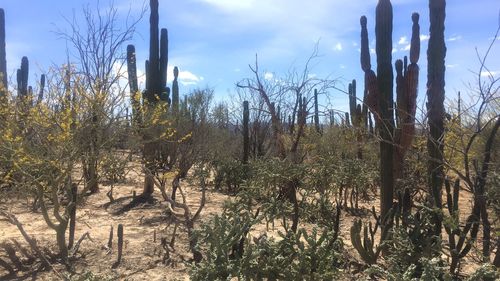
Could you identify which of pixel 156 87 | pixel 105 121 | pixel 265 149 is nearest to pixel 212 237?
pixel 105 121

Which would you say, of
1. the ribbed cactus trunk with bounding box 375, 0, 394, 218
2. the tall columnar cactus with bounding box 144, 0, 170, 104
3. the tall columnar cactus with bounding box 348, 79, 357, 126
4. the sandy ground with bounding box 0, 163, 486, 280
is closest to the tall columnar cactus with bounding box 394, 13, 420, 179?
the ribbed cactus trunk with bounding box 375, 0, 394, 218

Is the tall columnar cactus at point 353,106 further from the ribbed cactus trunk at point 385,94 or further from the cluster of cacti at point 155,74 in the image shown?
the ribbed cactus trunk at point 385,94

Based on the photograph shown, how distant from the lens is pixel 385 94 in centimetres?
691

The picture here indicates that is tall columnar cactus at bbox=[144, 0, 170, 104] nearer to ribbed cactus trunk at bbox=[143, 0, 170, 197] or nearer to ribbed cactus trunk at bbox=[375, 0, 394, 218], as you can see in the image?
ribbed cactus trunk at bbox=[143, 0, 170, 197]

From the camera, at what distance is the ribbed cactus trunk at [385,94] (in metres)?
6.21

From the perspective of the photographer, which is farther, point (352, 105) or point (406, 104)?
point (352, 105)

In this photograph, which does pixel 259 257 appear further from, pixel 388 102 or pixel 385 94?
pixel 385 94

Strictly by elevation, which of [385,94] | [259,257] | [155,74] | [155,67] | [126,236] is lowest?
[126,236]

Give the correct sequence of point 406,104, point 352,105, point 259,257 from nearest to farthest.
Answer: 1. point 259,257
2. point 406,104
3. point 352,105

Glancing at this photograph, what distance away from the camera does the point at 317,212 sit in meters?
8.02

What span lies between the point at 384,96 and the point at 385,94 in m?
0.05

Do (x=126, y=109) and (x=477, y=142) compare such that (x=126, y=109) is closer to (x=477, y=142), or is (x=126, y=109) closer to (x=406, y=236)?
(x=406, y=236)

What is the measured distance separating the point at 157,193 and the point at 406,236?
627 cm

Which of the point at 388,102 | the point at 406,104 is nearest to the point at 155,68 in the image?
the point at 406,104
